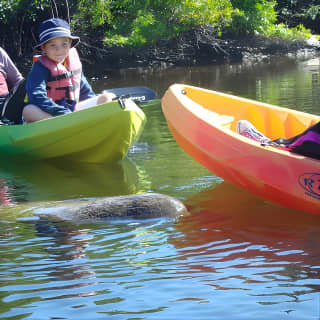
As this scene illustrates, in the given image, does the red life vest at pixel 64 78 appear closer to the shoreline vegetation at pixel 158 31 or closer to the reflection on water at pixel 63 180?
the reflection on water at pixel 63 180

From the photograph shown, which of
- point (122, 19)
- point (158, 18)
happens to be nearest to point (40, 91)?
point (158, 18)

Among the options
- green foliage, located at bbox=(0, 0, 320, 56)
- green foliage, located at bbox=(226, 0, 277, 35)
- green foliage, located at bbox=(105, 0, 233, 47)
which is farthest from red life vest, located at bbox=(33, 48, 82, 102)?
green foliage, located at bbox=(226, 0, 277, 35)

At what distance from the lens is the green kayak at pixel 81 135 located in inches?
225

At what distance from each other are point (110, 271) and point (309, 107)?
5.64m

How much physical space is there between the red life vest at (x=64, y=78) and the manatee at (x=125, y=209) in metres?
2.09

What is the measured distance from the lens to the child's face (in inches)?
235

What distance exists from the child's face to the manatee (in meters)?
2.12

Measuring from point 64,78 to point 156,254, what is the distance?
300 cm

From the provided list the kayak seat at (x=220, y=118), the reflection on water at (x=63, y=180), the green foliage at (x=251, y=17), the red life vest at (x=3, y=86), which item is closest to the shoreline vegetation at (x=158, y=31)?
the green foliage at (x=251, y=17)

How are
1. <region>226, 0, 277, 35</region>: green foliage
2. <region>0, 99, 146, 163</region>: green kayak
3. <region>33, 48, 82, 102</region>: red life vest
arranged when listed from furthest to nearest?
<region>226, 0, 277, 35</region>: green foliage, <region>33, 48, 82, 102</region>: red life vest, <region>0, 99, 146, 163</region>: green kayak

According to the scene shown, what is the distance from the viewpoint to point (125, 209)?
4223 mm

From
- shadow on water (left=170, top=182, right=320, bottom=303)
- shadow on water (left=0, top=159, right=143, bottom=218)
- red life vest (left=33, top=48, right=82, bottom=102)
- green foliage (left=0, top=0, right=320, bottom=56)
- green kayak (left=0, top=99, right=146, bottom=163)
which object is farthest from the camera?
green foliage (left=0, top=0, right=320, bottom=56)

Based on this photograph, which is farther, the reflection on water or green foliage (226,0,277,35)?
green foliage (226,0,277,35)

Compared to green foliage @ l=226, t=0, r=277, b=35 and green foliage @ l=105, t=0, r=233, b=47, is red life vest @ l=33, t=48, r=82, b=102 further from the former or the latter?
green foliage @ l=226, t=0, r=277, b=35
